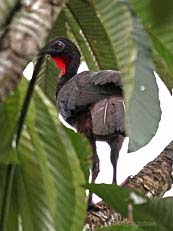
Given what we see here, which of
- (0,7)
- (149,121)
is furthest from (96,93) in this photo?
(0,7)

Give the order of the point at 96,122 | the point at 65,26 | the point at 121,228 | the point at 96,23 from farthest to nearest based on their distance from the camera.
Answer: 1. the point at 96,122
2. the point at 65,26
3. the point at 96,23
4. the point at 121,228

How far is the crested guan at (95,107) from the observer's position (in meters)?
4.10

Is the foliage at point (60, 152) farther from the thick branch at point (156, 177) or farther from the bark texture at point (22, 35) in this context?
the thick branch at point (156, 177)

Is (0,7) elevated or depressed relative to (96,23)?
depressed

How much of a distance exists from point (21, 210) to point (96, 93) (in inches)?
115

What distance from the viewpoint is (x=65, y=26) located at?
2275 millimetres

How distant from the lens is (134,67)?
0.95 m

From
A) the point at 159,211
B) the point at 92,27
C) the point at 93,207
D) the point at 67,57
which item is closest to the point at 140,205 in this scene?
the point at 159,211

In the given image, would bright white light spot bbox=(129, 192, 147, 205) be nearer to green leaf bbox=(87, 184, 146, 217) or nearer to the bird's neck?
green leaf bbox=(87, 184, 146, 217)

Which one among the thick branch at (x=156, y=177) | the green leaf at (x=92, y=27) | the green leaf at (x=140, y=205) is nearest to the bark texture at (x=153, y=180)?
the thick branch at (x=156, y=177)

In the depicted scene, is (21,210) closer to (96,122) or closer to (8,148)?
(8,148)

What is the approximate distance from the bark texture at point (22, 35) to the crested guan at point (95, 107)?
10.2ft

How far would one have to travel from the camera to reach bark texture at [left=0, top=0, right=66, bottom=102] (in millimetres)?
802

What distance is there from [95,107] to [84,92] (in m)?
0.10
